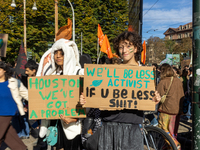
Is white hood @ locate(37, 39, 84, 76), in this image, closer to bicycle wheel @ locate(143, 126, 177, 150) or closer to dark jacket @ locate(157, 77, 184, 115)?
bicycle wheel @ locate(143, 126, 177, 150)

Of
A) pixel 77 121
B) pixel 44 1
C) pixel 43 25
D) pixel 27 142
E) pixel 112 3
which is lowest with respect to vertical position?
pixel 27 142

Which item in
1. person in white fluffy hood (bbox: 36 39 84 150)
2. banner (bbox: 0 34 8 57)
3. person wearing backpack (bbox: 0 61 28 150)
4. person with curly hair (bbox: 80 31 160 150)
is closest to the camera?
person with curly hair (bbox: 80 31 160 150)

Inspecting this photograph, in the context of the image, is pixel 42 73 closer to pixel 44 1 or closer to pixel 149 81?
pixel 149 81

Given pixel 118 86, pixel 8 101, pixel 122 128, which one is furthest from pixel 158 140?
pixel 8 101

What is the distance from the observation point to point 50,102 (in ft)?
8.42

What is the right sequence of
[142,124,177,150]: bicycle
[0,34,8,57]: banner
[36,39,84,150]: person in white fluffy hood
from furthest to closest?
[0,34,8,57]: banner < [142,124,177,150]: bicycle < [36,39,84,150]: person in white fluffy hood

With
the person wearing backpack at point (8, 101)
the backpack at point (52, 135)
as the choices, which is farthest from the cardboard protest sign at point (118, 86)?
the person wearing backpack at point (8, 101)

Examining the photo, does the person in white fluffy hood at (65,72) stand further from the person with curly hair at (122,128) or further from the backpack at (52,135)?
the person with curly hair at (122,128)

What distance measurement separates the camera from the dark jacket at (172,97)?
416cm

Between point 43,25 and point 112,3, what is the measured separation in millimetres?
10506

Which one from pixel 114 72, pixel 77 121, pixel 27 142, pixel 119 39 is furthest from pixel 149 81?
pixel 27 142

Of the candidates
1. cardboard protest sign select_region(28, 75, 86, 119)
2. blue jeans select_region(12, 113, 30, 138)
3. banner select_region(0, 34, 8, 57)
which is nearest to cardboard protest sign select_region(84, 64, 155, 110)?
cardboard protest sign select_region(28, 75, 86, 119)

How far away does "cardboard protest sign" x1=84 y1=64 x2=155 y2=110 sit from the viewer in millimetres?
2225

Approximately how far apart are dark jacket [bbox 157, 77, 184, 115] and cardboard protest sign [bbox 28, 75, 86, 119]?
228 cm
